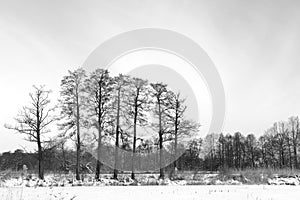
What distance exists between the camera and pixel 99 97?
26.3 meters

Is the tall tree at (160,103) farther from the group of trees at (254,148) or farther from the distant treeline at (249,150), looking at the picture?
the group of trees at (254,148)

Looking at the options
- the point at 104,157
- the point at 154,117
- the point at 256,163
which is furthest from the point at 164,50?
the point at 256,163

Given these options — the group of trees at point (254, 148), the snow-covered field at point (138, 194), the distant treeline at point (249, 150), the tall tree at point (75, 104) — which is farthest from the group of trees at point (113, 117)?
the group of trees at point (254, 148)

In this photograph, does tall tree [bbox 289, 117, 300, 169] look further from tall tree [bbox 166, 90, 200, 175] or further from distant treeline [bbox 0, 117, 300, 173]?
Answer: tall tree [bbox 166, 90, 200, 175]

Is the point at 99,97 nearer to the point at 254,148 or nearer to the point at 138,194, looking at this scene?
the point at 138,194

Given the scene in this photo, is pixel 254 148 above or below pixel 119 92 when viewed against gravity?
below

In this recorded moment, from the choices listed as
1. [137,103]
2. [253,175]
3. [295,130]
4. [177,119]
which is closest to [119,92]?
[137,103]

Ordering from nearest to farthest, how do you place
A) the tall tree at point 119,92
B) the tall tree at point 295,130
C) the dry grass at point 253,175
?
the dry grass at point 253,175
the tall tree at point 119,92
the tall tree at point 295,130

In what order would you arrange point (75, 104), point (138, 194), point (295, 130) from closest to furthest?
point (138, 194)
point (75, 104)
point (295, 130)

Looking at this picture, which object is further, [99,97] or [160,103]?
[160,103]

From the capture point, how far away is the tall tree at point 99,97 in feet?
84.3

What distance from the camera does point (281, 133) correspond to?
66.2 m

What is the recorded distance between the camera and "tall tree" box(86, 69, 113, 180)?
25688 mm

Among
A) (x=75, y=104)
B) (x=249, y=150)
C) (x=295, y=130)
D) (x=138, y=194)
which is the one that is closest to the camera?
(x=138, y=194)
